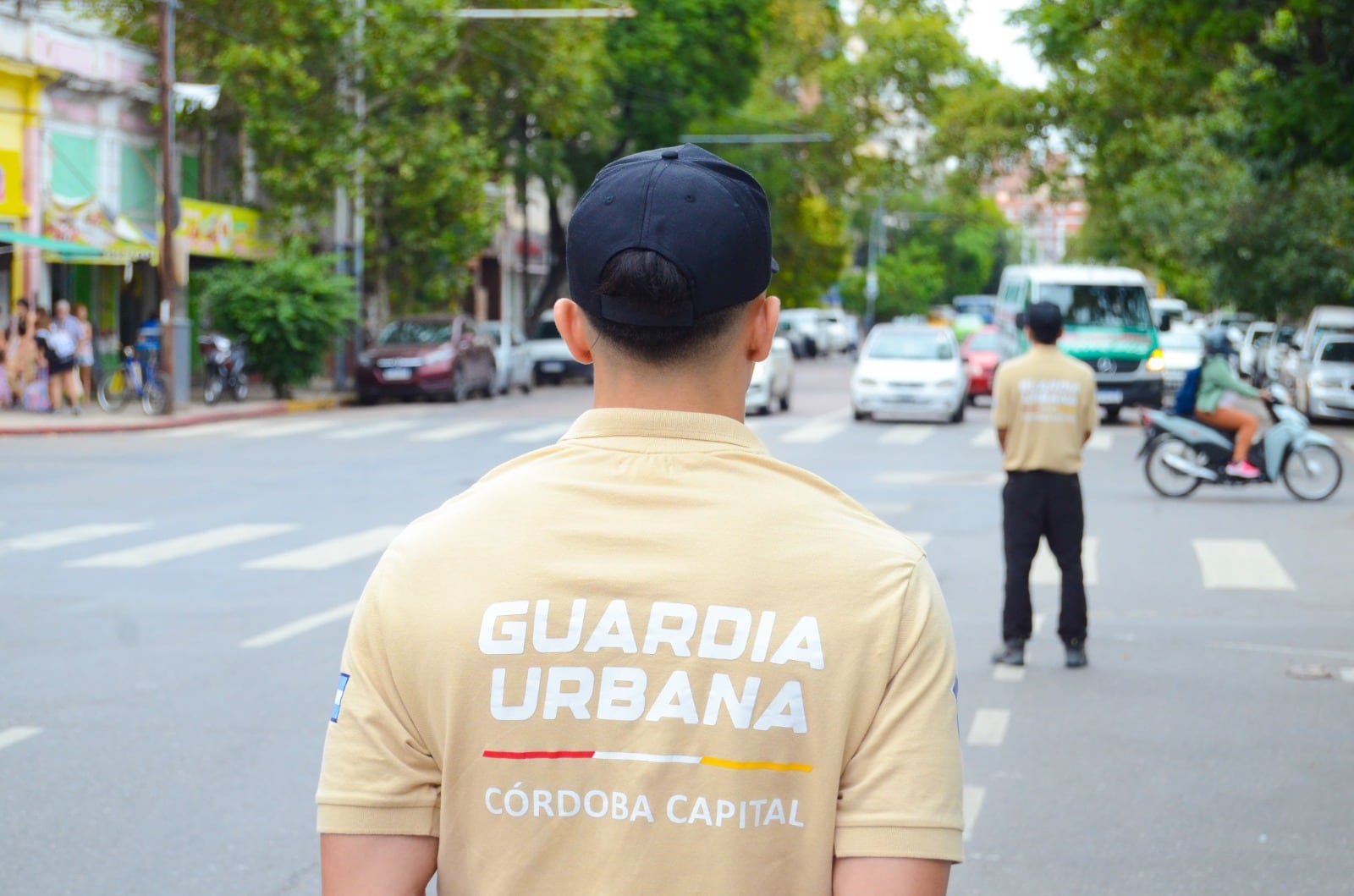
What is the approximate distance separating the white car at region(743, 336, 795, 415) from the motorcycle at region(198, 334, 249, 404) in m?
8.67

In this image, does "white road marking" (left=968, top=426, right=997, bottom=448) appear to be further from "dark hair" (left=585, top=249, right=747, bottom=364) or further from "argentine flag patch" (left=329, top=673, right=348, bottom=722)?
"argentine flag patch" (left=329, top=673, right=348, bottom=722)

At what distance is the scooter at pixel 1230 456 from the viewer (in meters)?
17.3

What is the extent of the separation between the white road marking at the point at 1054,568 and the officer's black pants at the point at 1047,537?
95.3 inches

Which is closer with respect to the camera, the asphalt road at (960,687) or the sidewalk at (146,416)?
the asphalt road at (960,687)

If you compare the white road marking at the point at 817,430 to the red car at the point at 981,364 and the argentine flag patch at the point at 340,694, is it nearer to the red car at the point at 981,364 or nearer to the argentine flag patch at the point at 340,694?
the red car at the point at 981,364

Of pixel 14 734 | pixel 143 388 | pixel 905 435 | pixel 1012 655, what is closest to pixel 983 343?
pixel 905 435

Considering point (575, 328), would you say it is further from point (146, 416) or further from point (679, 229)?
point (146, 416)

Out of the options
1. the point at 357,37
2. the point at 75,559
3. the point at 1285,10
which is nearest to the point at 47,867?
the point at 75,559

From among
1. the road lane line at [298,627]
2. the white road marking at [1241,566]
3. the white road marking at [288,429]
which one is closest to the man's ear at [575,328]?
the road lane line at [298,627]

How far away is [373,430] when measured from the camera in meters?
25.9

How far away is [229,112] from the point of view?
34.8m

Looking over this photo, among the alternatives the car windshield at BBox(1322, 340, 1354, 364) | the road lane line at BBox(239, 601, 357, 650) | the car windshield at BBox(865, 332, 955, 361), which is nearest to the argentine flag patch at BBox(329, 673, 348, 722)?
the road lane line at BBox(239, 601, 357, 650)

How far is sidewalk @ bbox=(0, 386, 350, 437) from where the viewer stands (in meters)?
24.2

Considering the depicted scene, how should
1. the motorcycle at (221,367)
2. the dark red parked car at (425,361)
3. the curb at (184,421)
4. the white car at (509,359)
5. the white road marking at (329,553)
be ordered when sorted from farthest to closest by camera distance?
the white car at (509,359), the dark red parked car at (425,361), the motorcycle at (221,367), the curb at (184,421), the white road marking at (329,553)
